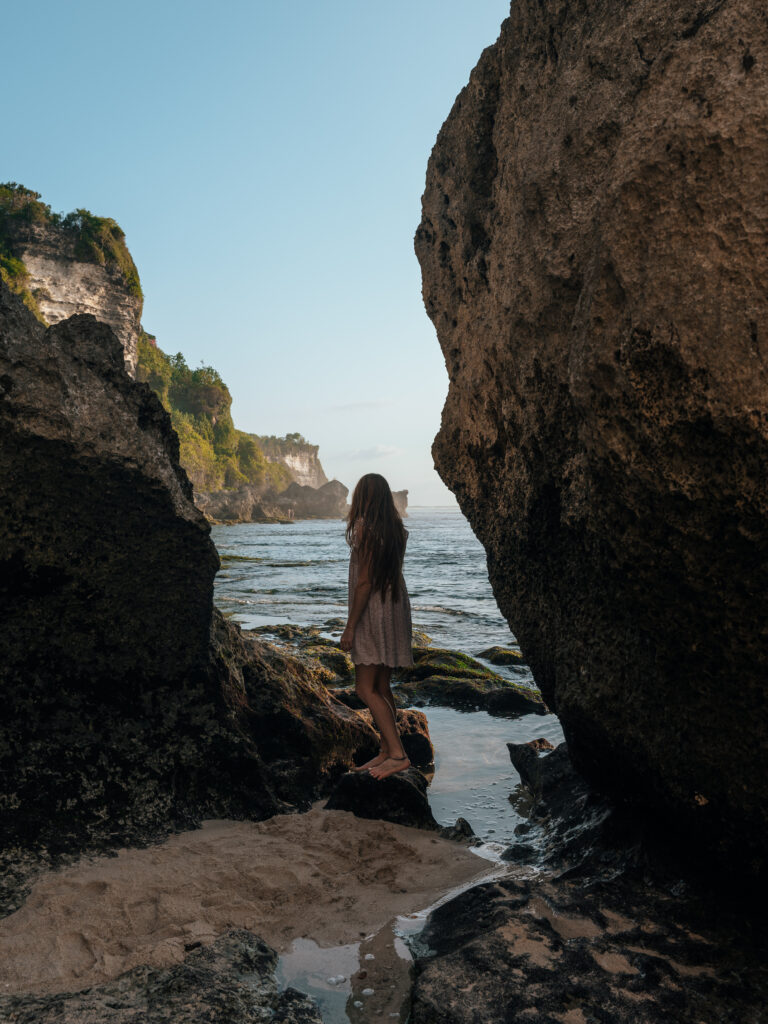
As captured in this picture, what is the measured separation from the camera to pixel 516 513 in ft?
12.8

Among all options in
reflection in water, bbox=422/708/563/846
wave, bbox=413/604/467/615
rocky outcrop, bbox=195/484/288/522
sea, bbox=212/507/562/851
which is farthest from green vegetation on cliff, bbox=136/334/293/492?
reflection in water, bbox=422/708/563/846

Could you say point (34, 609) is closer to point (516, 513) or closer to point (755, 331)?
point (516, 513)

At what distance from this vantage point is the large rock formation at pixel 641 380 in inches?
86.5

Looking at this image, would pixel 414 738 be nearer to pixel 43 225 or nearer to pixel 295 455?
pixel 43 225

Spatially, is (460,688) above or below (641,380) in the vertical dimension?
below

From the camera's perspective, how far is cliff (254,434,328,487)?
12962cm

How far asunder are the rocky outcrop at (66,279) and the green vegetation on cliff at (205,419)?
2774 cm

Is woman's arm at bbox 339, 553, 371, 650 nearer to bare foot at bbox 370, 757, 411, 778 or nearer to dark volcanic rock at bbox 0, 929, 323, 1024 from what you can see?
bare foot at bbox 370, 757, 411, 778

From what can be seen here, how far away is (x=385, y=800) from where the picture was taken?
4.10m

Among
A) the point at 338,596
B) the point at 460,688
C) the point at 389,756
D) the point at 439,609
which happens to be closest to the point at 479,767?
the point at 389,756

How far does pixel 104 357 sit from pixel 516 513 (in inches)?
96.5

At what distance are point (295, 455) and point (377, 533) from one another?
132321 millimetres

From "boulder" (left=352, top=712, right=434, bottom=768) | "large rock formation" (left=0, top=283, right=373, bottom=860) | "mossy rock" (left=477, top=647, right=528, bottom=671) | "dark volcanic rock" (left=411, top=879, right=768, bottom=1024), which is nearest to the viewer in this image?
"dark volcanic rock" (left=411, top=879, right=768, bottom=1024)

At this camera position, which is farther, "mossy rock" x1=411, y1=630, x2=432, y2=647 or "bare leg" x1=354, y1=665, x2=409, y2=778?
"mossy rock" x1=411, y1=630, x2=432, y2=647
